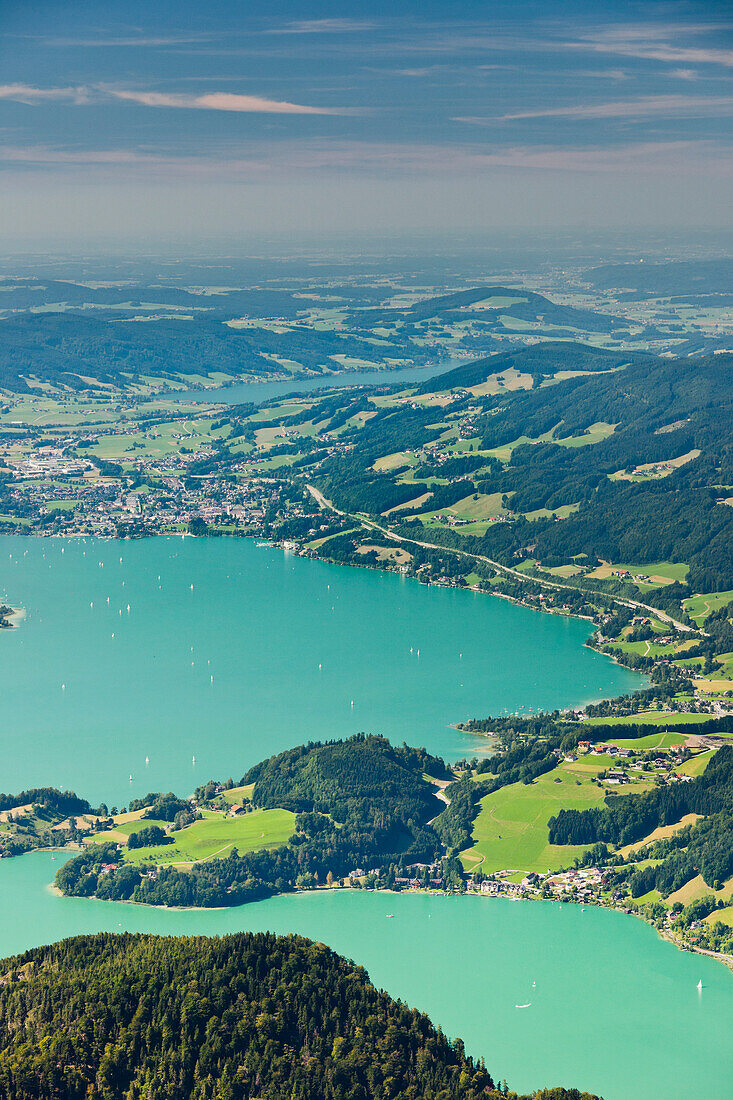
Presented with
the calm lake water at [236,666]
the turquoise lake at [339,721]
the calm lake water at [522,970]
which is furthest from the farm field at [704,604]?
the calm lake water at [522,970]

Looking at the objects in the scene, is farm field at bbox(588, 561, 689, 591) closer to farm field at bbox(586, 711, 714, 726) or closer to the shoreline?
farm field at bbox(586, 711, 714, 726)

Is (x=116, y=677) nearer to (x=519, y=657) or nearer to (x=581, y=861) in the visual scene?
(x=519, y=657)

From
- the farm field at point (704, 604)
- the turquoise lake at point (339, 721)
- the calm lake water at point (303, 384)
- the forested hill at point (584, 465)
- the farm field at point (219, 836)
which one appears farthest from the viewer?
the calm lake water at point (303, 384)

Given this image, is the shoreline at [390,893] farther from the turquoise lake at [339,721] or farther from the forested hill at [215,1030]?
the forested hill at [215,1030]

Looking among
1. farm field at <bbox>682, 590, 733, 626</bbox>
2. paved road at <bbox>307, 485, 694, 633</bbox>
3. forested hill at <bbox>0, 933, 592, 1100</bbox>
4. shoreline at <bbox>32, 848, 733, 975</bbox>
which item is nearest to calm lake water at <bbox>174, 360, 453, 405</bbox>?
paved road at <bbox>307, 485, 694, 633</bbox>

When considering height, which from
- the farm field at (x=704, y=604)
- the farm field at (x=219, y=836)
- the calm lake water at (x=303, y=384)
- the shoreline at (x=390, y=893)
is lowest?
the shoreline at (x=390, y=893)

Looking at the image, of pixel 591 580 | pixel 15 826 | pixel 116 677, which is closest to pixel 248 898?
pixel 15 826
